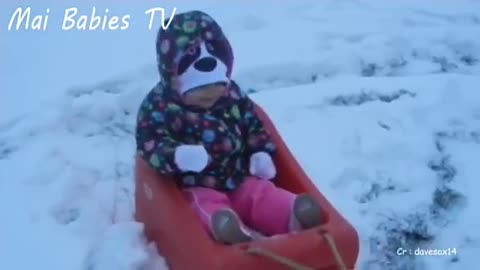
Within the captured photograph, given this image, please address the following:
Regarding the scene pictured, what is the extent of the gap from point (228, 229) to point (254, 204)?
208mm

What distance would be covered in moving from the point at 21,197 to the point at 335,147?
0.76 metres

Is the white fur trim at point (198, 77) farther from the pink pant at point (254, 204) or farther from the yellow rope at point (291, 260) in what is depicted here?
the yellow rope at point (291, 260)

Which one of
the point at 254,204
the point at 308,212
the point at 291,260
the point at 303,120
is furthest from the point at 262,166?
the point at 303,120

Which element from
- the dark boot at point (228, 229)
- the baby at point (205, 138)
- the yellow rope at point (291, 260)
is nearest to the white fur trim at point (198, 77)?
the baby at point (205, 138)

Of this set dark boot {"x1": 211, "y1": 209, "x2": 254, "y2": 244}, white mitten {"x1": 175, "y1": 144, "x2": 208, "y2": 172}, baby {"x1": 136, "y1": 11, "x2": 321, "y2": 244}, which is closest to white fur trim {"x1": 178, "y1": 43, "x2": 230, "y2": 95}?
baby {"x1": 136, "y1": 11, "x2": 321, "y2": 244}

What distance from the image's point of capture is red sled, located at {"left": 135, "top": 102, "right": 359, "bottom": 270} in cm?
169

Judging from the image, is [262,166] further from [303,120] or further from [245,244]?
[303,120]

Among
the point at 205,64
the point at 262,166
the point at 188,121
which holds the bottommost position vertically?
the point at 262,166

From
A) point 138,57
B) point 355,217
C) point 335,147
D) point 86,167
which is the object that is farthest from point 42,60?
point 355,217

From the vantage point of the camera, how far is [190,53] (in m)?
1.94

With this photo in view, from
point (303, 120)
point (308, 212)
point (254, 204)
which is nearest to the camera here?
point (308, 212)

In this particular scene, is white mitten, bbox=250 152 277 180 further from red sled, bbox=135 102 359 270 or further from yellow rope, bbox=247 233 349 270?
yellow rope, bbox=247 233 349 270

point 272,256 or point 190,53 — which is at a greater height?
point 190,53

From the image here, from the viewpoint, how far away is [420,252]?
81.5 inches
